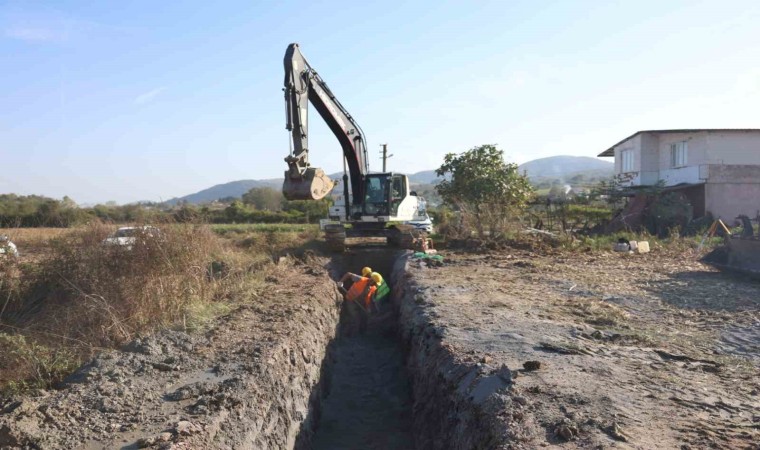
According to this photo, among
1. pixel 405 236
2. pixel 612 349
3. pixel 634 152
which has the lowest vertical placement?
pixel 612 349

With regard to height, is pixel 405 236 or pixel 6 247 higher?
pixel 6 247

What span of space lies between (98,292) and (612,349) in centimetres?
692

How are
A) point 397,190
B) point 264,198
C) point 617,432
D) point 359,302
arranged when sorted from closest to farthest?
point 617,432, point 359,302, point 397,190, point 264,198

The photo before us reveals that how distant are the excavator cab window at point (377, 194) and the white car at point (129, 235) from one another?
7823 millimetres

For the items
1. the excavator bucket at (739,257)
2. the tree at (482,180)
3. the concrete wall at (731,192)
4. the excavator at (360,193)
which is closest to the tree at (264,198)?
the tree at (482,180)

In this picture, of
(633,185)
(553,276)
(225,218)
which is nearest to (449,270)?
(553,276)

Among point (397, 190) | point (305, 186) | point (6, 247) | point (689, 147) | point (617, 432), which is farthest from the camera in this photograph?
point (689, 147)

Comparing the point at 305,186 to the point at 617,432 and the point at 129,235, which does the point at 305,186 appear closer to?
the point at 129,235

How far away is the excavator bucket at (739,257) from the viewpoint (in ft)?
41.5

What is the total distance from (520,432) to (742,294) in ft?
27.3

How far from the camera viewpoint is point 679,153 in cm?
2842

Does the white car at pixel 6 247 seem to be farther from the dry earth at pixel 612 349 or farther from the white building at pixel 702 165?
the white building at pixel 702 165

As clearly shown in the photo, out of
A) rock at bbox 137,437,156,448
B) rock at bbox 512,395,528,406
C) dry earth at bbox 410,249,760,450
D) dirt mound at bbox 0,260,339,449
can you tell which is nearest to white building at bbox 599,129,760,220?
dry earth at bbox 410,249,760,450

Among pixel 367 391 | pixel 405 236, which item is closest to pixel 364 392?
pixel 367 391
